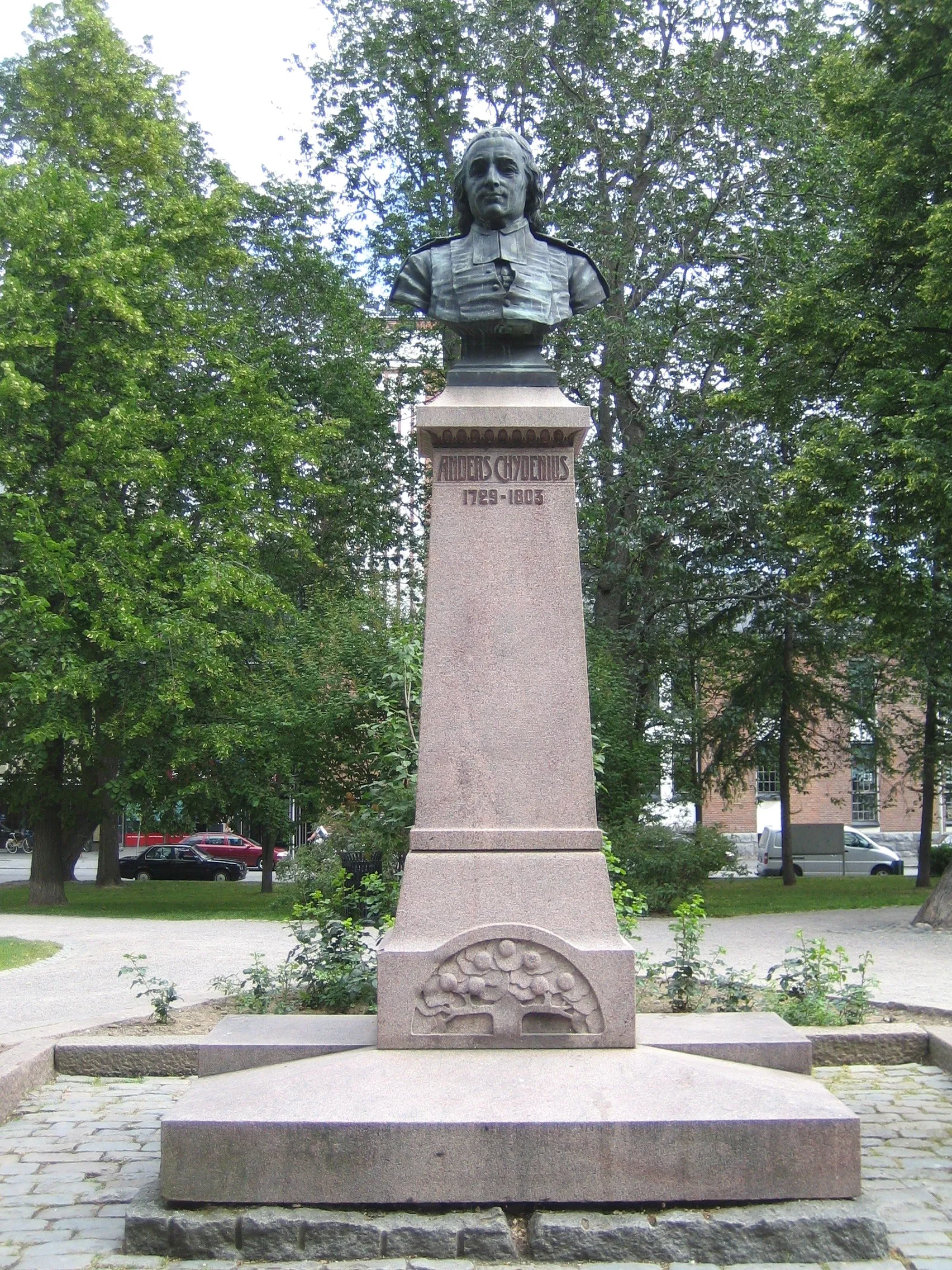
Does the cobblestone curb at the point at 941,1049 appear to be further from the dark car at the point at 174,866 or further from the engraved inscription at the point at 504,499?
the dark car at the point at 174,866

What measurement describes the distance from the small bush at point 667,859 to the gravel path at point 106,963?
17.5 feet

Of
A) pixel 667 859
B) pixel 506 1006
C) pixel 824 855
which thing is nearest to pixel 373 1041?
pixel 506 1006

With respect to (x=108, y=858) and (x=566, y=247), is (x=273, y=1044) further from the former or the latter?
(x=108, y=858)

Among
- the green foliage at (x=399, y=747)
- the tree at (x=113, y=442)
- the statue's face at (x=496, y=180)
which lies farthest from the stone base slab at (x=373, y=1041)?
the tree at (x=113, y=442)

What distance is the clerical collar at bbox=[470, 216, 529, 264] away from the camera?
21.8 feet

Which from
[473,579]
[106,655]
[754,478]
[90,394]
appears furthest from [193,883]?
[473,579]

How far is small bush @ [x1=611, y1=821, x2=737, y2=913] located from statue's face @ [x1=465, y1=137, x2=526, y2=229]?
13755mm

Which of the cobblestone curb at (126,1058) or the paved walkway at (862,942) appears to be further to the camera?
the paved walkway at (862,942)

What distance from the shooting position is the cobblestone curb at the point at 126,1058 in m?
7.78

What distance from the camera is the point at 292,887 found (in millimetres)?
17719

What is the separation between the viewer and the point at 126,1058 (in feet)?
25.5

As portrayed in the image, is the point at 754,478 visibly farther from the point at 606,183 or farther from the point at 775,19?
the point at 775,19

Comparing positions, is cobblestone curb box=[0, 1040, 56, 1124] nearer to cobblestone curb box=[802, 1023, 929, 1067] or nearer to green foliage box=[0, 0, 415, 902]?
cobblestone curb box=[802, 1023, 929, 1067]

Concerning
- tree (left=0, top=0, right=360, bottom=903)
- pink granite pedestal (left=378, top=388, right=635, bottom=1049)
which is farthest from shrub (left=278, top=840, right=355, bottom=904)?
pink granite pedestal (left=378, top=388, right=635, bottom=1049)
